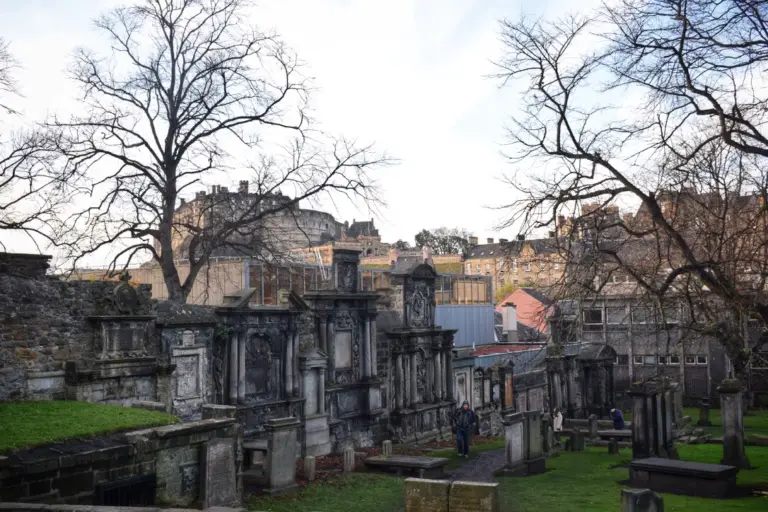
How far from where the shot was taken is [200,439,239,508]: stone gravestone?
1162cm

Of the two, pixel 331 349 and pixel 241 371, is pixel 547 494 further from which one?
pixel 331 349

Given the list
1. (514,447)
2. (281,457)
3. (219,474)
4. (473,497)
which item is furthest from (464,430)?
(473,497)

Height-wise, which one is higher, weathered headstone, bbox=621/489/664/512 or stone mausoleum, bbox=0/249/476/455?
stone mausoleum, bbox=0/249/476/455

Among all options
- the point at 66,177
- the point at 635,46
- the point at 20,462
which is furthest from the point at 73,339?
the point at 635,46

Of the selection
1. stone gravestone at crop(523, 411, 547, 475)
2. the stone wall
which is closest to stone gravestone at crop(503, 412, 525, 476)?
stone gravestone at crop(523, 411, 547, 475)

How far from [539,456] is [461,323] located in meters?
16.2

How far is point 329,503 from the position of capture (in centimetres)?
1352

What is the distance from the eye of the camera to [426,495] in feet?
31.0

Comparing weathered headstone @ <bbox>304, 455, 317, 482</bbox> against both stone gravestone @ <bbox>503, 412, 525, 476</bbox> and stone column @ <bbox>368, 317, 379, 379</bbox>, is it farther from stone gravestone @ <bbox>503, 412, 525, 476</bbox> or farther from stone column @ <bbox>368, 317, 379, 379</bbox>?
stone column @ <bbox>368, 317, 379, 379</bbox>

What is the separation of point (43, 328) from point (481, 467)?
11585 millimetres

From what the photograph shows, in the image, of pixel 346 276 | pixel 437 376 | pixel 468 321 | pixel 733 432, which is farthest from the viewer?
pixel 468 321

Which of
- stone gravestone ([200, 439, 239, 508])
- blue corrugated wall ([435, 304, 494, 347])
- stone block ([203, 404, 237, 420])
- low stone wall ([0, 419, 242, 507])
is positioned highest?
blue corrugated wall ([435, 304, 494, 347])

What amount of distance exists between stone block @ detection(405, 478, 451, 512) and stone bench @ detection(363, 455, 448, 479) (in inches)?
290

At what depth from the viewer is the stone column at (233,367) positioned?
1723cm
